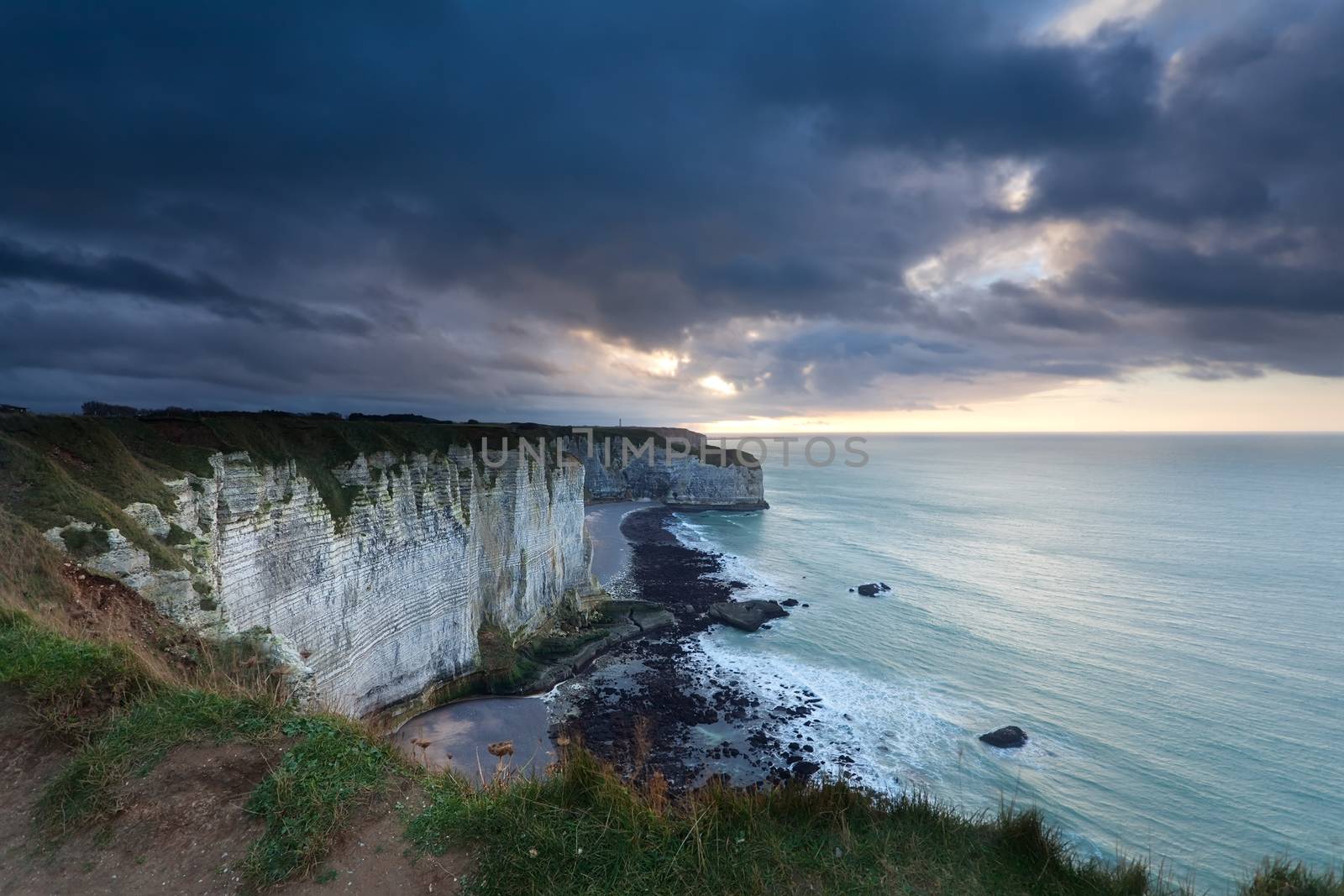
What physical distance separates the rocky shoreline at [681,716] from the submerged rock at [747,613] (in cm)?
143

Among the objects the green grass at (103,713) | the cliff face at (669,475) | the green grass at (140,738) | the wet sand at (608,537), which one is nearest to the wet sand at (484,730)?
the green grass at (103,713)

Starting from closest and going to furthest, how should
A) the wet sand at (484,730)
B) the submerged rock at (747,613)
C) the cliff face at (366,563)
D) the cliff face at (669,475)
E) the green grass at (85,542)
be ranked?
the green grass at (85,542) → the cliff face at (366,563) → the wet sand at (484,730) → the submerged rock at (747,613) → the cliff face at (669,475)

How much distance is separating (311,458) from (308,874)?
1965cm

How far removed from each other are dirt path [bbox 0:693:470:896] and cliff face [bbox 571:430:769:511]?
3426 inches

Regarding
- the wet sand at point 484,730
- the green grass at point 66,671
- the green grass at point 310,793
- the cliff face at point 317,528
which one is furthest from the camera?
the wet sand at point 484,730

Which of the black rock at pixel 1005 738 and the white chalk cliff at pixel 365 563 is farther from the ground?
the white chalk cliff at pixel 365 563

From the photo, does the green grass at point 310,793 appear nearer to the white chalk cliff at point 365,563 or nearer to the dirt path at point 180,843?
the dirt path at point 180,843

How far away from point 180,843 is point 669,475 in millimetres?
91246

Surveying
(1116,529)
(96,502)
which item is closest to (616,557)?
(96,502)

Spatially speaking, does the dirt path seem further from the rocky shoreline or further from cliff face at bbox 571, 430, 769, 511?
cliff face at bbox 571, 430, 769, 511

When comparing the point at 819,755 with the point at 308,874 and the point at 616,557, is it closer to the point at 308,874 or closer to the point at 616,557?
the point at 308,874

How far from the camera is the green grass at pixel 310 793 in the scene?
4.43 meters

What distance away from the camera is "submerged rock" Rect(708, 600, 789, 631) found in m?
37.2

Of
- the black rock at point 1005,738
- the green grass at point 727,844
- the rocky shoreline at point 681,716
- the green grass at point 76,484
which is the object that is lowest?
the rocky shoreline at point 681,716
